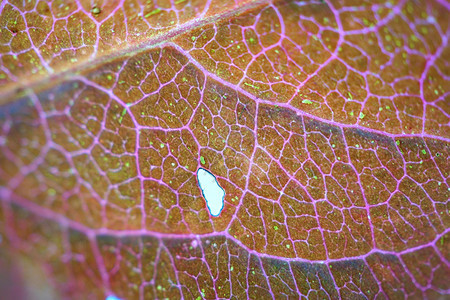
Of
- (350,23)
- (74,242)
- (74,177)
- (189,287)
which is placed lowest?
(189,287)

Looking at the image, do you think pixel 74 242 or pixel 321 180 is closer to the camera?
pixel 74 242

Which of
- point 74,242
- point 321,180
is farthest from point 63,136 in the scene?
point 321,180

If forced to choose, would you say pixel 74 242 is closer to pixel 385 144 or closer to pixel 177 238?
pixel 177 238

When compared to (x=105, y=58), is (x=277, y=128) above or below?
below

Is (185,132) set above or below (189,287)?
above

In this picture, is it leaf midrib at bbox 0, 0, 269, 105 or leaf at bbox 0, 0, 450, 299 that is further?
leaf at bbox 0, 0, 450, 299

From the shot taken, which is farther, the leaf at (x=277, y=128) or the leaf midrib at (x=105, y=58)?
the leaf at (x=277, y=128)

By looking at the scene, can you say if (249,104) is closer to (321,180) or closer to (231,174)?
(231,174)
